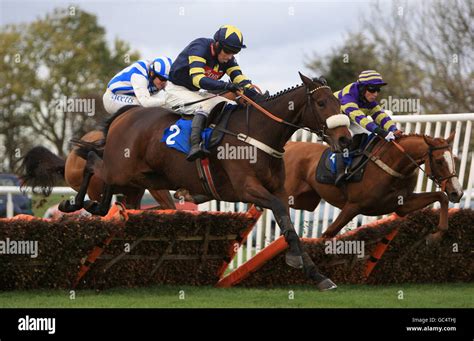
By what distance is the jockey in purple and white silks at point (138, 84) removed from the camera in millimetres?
9859

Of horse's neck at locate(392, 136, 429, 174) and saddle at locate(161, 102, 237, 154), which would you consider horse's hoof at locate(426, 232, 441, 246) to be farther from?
saddle at locate(161, 102, 237, 154)

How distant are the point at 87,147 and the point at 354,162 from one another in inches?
121

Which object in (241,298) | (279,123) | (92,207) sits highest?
(279,123)

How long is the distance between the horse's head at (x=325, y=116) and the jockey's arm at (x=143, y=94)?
1842mm

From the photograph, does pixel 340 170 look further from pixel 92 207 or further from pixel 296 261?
pixel 296 261

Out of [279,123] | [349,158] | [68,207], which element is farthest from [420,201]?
[68,207]

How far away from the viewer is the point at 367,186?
1028cm

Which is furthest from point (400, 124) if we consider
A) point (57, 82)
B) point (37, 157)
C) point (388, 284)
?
point (57, 82)

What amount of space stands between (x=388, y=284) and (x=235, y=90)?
111 inches

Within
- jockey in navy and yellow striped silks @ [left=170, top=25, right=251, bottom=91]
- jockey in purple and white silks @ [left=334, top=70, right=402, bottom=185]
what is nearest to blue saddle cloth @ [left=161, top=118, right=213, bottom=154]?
jockey in navy and yellow striped silks @ [left=170, top=25, right=251, bottom=91]

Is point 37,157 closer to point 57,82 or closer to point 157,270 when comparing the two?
point 157,270

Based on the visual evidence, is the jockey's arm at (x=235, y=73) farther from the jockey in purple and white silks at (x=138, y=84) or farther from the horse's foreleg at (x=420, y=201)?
the horse's foreleg at (x=420, y=201)

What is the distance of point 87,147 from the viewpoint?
31.6ft

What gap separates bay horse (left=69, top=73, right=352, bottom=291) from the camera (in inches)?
309
